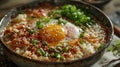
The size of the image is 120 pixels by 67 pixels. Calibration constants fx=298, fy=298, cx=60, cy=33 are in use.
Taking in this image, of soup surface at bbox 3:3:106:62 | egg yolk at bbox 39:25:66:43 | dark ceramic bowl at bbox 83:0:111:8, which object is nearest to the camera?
soup surface at bbox 3:3:106:62

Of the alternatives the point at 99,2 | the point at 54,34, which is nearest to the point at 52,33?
the point at 54,34

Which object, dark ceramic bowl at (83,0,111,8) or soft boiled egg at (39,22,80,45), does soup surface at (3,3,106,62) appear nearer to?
soft boiled egg at (39,22,80,45)

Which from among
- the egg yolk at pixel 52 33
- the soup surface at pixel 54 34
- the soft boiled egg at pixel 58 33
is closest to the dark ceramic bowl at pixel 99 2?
the soup surface at pixel 54 34

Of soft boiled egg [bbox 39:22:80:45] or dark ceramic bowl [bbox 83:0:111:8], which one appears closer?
soft boiled egg [bbox 39:22:80:45]

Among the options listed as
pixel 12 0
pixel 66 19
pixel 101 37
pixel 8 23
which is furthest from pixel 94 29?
pixel 12 0

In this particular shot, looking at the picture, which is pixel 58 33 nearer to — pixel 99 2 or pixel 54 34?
pixel 54 34

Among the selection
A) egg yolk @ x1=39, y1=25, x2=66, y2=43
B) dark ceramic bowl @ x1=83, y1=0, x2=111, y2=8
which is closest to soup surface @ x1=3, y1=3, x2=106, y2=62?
egg yolk @ x1=39, y1=25, x2=66, y2=43

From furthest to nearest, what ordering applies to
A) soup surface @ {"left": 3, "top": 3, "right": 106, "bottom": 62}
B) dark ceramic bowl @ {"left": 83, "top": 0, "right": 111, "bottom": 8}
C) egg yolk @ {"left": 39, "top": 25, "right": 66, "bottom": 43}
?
dark ceramic bowl @ {"left": 83, "top": 0, "right": 111, "bottom": 8}, egg yolk @ {"left": 39, "top": 25, "right": 66, "bottom": 43}, soup surface @ {"left": 3, "top": 3, "right": 106, "bottom": 62}
